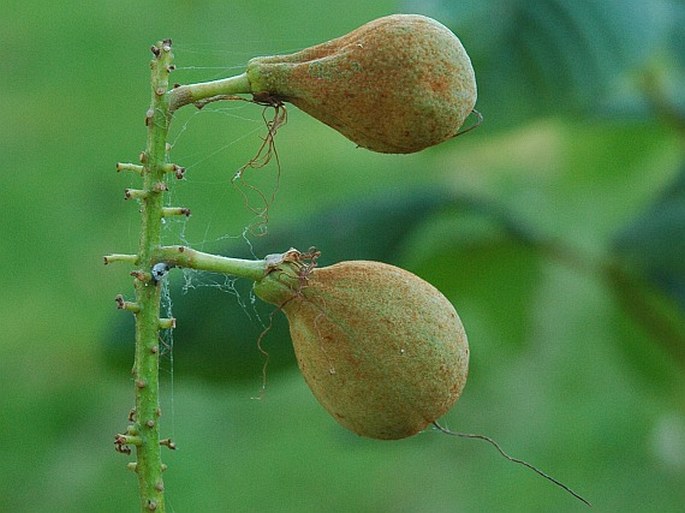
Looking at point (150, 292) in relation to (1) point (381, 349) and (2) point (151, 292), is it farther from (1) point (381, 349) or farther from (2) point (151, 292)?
(1) point (381, 349)

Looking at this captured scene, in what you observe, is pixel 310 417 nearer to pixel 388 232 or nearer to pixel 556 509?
pixel 556 509

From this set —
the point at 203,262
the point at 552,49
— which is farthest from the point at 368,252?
the point at 203,262

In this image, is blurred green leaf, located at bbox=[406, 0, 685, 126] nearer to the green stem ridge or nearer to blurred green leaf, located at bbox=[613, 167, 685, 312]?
blurred green leaf, located at bbox=[613, 167, 685, 312]

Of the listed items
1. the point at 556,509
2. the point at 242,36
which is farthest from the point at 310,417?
the point at 242,36

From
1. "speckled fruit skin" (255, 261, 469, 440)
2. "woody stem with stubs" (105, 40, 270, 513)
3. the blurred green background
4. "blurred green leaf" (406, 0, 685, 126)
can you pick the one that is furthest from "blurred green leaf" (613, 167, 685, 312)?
"woody stem with stubs" (105, 40, 270, 513)

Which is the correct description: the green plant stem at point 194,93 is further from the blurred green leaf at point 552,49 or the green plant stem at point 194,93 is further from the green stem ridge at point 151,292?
the blurred green leaf at point 552,49
